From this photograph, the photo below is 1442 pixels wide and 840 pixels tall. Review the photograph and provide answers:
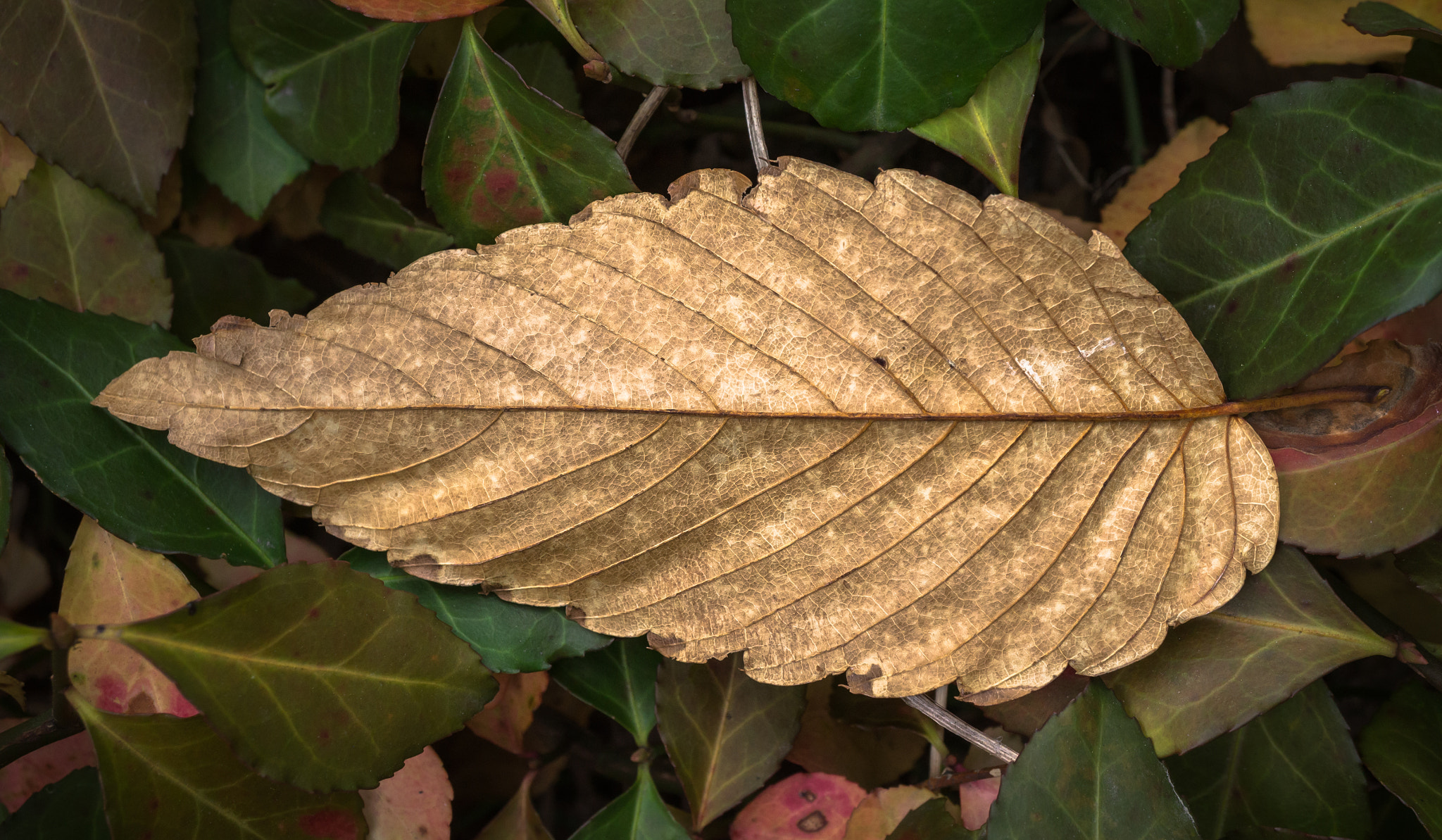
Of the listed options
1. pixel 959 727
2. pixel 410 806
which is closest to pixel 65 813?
pixel 410 806

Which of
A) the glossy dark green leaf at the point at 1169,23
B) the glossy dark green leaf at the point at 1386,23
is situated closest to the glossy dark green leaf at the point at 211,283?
the glossy dark green leaf at the point at 1169,23

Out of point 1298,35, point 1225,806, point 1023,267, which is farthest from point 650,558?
point 1298,35

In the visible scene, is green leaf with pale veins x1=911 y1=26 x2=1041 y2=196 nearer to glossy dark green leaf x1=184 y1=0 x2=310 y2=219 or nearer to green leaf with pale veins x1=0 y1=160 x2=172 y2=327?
glossy dark green leaf x1=184 y1=0 x2=310 y2=219

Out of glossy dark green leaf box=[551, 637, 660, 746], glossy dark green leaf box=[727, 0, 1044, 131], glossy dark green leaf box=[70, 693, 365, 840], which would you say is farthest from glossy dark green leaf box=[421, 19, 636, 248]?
glossy dark green leaf box=[70, 693, 365, 840]

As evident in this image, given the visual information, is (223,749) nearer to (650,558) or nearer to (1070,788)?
(650,558)

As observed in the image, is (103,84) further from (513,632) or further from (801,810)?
(801,810)

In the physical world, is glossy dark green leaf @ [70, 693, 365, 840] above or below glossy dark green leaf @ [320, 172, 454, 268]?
Result: below
